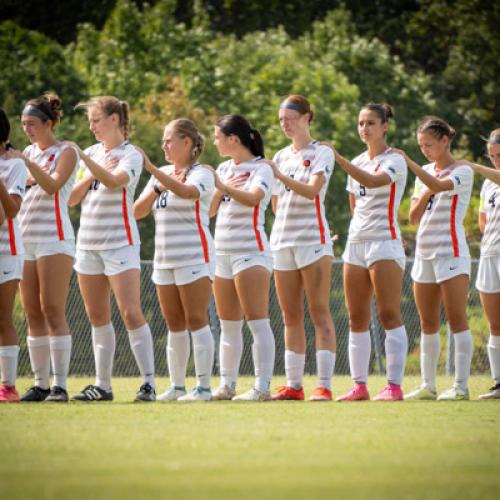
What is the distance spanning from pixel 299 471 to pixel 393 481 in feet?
1.72

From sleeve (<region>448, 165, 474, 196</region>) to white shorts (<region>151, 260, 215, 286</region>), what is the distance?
1.99 metres

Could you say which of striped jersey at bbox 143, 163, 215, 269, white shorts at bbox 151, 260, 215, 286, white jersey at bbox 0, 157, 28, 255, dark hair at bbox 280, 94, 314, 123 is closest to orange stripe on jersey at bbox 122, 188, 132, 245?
striped jersey at bbox 143, 163, 215, 269

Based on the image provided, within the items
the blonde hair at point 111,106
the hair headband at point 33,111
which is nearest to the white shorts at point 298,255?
the blonde hair at point 111,106

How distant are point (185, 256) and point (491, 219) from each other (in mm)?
2688

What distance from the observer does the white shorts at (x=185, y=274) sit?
11625 mm

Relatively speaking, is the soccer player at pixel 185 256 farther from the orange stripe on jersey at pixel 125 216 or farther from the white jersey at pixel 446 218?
the white jersey at pixel 446 218

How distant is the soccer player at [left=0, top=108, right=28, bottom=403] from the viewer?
11.2m

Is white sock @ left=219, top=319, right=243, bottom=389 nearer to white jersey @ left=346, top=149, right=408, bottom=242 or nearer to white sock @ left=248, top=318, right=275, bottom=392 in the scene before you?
white sock @ left=248, top=318, right=275, bottom=392

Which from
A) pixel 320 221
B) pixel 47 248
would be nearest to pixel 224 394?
pixel 320 221

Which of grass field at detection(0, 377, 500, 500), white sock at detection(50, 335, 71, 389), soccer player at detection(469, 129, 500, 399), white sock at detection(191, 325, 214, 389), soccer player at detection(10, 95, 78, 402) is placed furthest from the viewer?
soccer player at detection(469, 129, 500, 399)

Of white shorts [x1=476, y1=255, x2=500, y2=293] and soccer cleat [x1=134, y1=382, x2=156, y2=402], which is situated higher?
white shorts [x1=476, y1=255, x2=500, y2=293]

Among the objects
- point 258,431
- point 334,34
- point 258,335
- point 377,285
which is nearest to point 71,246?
point 258,335

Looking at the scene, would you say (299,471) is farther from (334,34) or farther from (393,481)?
(334,34)

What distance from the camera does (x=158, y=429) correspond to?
360 inches
